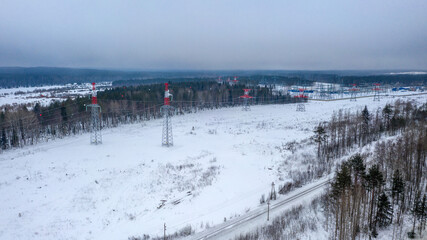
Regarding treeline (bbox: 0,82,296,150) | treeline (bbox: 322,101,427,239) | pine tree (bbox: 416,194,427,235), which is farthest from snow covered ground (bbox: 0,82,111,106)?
pine tree (bbox: 416,194,427,235)

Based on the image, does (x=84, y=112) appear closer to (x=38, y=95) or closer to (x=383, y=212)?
(x=383, y=212)

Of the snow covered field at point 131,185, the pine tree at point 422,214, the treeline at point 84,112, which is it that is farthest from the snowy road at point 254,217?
the treeline at point 84,112

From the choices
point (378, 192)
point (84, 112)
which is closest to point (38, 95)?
point (84, 112)

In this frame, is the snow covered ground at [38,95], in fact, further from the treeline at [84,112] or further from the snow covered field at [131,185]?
the snow covered field at [131,185]

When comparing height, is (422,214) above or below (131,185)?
above

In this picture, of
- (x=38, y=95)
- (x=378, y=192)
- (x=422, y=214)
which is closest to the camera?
(x=422, y=214)

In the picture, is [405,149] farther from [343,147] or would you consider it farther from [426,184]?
[343,147]
